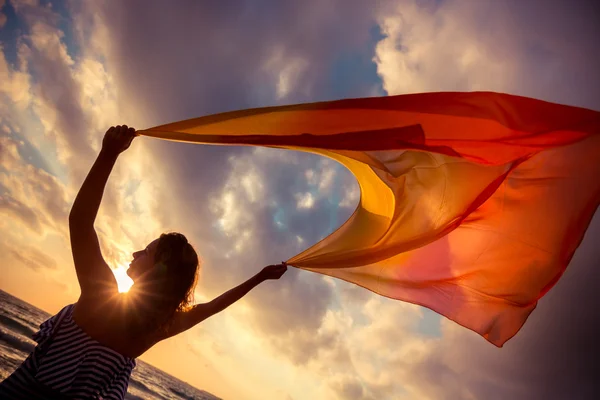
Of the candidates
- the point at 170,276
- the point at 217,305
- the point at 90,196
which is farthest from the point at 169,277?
the point at 90,196

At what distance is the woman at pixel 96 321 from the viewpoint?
1.90 m

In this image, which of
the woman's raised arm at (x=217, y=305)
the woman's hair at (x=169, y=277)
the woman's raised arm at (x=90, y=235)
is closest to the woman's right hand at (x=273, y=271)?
the woman's raised arm at (x=217, y=305)

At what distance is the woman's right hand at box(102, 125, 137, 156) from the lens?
209 centimetres

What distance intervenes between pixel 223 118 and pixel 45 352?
234 centimetres

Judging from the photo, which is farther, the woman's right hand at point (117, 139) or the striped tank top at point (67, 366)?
the woman's right hand at point (117, 139)

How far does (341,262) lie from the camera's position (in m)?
4.53

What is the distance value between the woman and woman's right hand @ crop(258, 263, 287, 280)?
3.65 ft

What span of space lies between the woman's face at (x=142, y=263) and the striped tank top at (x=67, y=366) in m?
0.42

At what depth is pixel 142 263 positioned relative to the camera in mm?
2523

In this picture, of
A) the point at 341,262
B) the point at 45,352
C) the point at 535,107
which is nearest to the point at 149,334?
the point at 45,352

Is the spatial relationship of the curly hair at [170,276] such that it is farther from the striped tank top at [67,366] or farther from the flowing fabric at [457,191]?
the flowing fabric at [457,191]

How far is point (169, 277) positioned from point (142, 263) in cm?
22

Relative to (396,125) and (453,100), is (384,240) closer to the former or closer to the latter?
(396,125)

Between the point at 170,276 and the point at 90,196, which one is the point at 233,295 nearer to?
the point at 170,276
